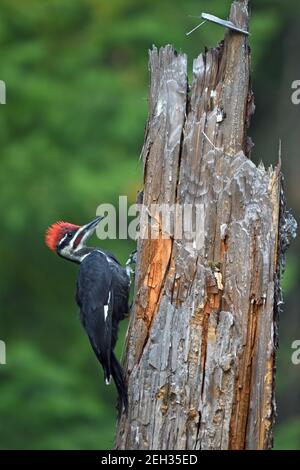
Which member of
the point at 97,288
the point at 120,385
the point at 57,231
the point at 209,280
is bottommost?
the point at 120,385

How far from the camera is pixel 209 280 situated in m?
6.80

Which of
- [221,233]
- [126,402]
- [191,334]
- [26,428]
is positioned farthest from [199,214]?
[26,428]

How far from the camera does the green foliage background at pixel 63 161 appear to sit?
14531 millimetres

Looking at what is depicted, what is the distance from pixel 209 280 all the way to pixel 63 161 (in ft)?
26.9

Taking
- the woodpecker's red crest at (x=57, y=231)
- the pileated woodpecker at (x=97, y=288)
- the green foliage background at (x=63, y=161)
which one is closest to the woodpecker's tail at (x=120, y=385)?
the pileated woodpecker at (x=97, y=288)

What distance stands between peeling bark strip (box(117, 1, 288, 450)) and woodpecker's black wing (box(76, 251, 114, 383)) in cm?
80

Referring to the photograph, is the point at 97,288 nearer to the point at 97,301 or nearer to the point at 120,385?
the point at 97,301

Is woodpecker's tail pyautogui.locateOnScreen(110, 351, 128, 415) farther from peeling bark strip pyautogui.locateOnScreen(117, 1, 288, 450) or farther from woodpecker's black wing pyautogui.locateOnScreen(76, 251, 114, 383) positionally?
woodpecker's black wing pyautogui.locateOnScreen(76, 251, 114, 383)

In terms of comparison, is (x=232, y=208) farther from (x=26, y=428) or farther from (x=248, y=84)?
(x=26, y=428)

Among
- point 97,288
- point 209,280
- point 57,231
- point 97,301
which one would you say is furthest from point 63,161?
point 209,280

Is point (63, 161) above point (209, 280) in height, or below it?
above

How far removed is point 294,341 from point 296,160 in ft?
8.50

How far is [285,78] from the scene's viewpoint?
672 inches
